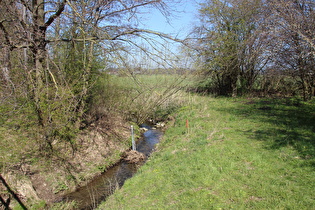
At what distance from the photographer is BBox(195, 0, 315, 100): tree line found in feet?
29.5

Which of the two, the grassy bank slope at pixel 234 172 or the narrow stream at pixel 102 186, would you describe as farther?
the narrow stream at pixel 102 186

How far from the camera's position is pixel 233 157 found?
6180 millimetres

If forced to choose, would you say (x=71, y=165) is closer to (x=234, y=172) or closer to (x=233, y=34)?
(x=234, y=172)

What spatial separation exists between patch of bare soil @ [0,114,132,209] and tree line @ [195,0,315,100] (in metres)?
5.59

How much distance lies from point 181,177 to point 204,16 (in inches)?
601

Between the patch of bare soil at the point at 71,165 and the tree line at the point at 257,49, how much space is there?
18.3 ft

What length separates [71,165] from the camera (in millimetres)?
7852

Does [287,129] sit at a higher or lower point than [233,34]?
lower

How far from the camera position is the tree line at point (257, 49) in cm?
898

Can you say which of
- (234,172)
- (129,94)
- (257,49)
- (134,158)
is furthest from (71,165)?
(257,49)

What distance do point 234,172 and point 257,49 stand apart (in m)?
7.42

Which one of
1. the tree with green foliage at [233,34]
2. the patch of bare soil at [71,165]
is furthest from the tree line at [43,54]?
the tree with green foliage at [233,34]

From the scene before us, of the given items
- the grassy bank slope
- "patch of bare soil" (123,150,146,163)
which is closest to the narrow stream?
"patch of bare soil" (123,150,146,163)

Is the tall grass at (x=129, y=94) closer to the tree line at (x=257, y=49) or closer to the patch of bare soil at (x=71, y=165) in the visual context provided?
the patch of bare soil at (x=71, y=165)
